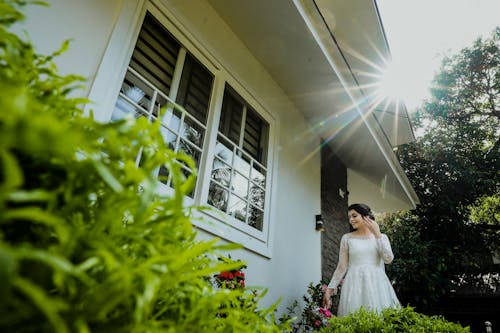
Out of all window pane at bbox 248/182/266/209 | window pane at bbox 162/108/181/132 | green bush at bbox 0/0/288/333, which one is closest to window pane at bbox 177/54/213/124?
window pane at bbox 162/108/181/132

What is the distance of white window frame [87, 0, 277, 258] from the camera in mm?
2146

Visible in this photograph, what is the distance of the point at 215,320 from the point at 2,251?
1.38ft

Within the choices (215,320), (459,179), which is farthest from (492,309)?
(215,320)

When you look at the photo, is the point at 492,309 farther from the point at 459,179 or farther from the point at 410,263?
the point at 459,179

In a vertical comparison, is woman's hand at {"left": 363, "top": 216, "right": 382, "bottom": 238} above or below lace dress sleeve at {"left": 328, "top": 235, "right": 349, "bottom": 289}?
above

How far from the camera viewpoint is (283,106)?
4496mm

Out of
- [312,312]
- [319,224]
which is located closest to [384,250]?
[312,312]

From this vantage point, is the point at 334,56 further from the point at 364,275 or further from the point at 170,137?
the point at 364,275

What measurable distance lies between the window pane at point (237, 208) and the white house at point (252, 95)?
12 millimetres

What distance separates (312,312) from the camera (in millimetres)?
3404

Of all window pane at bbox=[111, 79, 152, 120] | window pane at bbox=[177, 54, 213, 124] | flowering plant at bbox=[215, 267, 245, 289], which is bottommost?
flowering plant at bbox=[215, 267, 245, 289]

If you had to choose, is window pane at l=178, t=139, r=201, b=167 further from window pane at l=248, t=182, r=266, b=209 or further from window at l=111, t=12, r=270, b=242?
window pane at l=248, t=182, r=266, b=209

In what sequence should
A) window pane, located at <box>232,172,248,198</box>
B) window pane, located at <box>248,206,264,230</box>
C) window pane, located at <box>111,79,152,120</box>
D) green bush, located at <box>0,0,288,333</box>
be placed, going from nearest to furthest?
1. green bush, located at <box>0,0,288,333</box>
2. window pane, located at <box>111,79,152,120</box>
3. window pane, located at <box>232,172,248,198</box>
4. window pane, located at <box>248,206,264,230</box>

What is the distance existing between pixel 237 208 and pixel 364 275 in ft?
4.85
